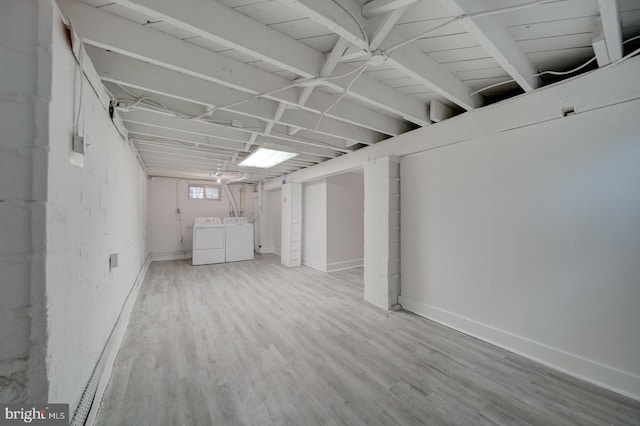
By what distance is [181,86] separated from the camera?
175cm

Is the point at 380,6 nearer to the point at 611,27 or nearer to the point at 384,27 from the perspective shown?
the point at 384,27

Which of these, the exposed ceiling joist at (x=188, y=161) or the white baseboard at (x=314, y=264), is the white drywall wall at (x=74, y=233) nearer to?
the exposed ceiling joist at (x=188, y=161)

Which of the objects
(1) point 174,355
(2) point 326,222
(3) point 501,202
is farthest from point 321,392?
(2) point 326,222

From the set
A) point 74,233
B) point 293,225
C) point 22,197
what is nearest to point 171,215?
point 293,225

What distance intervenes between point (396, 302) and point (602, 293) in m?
1.75

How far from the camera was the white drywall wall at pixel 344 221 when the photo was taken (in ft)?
15.6

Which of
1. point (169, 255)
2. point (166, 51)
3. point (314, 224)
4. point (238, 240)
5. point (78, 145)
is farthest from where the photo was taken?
point (169, 255)

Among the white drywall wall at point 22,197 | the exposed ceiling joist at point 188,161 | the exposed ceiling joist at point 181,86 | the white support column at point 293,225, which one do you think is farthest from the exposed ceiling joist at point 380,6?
the white support column at point 293,225

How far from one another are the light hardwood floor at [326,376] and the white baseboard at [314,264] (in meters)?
1.91

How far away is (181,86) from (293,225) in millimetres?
3671

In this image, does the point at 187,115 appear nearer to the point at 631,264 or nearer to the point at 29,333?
the point at 29,333

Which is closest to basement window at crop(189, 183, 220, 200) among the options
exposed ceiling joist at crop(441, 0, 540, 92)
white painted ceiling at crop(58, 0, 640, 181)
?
white painted ceiling at crop(58, 0, 640, 181)

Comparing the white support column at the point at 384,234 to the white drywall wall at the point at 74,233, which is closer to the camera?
the white drywall wall at the point at 74,233

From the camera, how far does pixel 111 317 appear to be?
191cm
